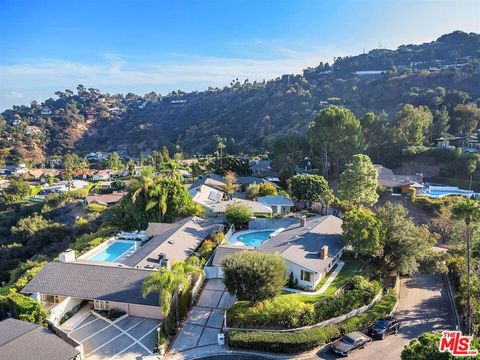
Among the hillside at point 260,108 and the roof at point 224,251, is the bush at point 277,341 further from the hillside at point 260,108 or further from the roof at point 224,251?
the hillside at point 260,108

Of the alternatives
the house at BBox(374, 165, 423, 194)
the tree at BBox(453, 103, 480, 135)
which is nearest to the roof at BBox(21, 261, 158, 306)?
the house at BBox(374, 165, 423, 194)

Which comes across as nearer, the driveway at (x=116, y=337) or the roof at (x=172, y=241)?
the driveway at (x=116, y=337)

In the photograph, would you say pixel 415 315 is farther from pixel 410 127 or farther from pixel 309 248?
pixel 410 127

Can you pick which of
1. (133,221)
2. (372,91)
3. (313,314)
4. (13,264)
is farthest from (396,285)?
(372,91)

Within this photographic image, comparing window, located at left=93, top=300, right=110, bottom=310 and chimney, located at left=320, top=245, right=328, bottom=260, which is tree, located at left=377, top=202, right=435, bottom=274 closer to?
chimney, located at left=320, top=245, right=328, bottom=260

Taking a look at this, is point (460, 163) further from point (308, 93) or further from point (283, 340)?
point (308, 93)

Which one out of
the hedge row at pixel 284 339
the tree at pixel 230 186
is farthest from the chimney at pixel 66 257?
the tree at pixel 230 186
